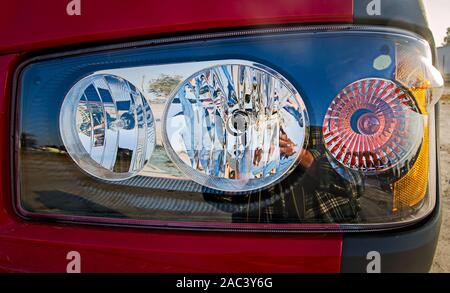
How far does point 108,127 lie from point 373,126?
0.61 metres

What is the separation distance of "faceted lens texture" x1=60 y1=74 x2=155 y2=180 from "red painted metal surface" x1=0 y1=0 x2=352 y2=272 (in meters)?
0.12

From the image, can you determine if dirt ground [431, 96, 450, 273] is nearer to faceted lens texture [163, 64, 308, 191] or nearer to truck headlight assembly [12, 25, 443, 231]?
truck headlight assembly [12, 25, 443, 231]

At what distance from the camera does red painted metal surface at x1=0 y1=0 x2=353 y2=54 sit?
722 mm

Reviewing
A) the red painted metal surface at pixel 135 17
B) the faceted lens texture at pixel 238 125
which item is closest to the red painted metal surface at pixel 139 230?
the red painted metal surface at pixel 135 17

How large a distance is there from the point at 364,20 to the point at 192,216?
1.94ft

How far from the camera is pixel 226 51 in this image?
0.77 m

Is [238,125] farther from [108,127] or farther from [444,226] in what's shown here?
[444,226]

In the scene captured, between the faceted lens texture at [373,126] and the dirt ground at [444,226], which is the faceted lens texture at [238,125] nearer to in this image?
the faceted lens texture at [373,126]

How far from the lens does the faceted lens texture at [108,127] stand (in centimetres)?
81

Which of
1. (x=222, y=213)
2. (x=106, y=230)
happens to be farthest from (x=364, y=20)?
(x=106, y=230)

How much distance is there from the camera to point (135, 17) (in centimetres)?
77

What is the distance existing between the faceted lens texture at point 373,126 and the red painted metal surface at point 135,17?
0.17 m

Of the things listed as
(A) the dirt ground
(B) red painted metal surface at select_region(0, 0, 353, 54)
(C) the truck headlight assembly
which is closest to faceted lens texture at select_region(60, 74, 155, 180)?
(C) the truck headlight assembly

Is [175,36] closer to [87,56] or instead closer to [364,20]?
[87,56]
